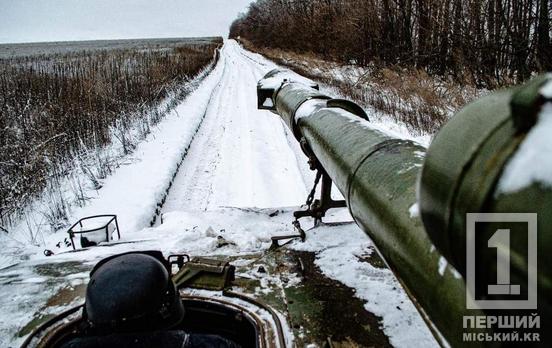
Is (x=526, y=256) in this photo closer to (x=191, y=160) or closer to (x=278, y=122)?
(x=191, y=160)

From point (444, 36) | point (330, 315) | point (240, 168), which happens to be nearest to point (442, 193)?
point (330, 315)

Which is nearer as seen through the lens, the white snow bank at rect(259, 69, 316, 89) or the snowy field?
the snowy field

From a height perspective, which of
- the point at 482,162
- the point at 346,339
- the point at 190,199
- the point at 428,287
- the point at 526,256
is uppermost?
the point at 482,162

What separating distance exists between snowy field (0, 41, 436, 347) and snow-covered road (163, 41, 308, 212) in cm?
2

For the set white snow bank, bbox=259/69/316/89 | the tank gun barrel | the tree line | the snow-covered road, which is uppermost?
the tree line

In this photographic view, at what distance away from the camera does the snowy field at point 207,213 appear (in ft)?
8.05

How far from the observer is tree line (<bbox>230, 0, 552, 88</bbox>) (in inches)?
384

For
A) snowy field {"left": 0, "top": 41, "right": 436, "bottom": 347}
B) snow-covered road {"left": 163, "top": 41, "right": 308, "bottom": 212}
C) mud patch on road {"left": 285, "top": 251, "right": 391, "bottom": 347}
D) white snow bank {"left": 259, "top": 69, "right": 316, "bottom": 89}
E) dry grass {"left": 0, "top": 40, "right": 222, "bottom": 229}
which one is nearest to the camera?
mud patch on road {"left": 285, "top": 251, "right": 391, "bottom": 347}

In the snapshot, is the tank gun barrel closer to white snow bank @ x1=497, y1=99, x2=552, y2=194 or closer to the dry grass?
white snow bank @ x1=497, y1=99, x2=552, y2=194

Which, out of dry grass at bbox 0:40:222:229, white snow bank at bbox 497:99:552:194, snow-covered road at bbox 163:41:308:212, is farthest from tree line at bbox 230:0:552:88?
white snow bank at bbox 497:99:552:194

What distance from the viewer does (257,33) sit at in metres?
52.3

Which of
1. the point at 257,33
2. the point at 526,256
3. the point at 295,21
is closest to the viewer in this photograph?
the point at 526,256

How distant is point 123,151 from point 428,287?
8.49 m

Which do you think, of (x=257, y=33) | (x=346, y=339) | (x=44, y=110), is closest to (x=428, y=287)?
(x=346, y=339)
